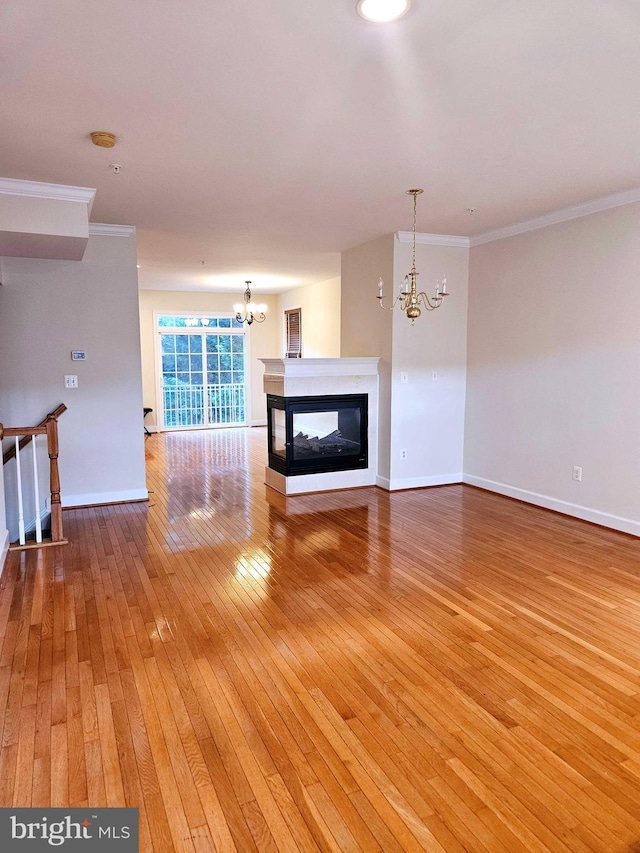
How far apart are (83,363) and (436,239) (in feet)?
12.2

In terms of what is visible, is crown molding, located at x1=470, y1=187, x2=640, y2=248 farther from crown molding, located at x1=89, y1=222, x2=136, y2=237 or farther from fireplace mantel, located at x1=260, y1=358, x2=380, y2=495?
crown molding, located at x1=89, y1=222, x2=136, y2=237

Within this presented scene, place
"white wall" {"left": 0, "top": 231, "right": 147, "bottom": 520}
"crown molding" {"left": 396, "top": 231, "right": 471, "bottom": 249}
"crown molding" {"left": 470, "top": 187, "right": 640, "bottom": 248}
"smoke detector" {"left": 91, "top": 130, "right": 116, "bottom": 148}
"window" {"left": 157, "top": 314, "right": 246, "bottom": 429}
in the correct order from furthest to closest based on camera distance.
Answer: "window" {"left": 157, "top": 314, "right": 246, "bottom": 429}
"crown molding" {"left": 396, "top": 231, "right": 471, "bottom": 249}
"white wall" {"left": 0, "top": 231, "right": 147, "bottom": 520}
"crown molding" {"left": 470, "top": 187, "right": 640, "bottom": 248}
"smoke detector" {"left": 91, "top": 130, "right": 116, "bottom": 148}

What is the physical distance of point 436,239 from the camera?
561cm

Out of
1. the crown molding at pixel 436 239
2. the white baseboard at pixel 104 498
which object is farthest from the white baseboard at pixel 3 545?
the crown molding at pixel 436 239

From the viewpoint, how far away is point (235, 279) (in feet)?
29.2

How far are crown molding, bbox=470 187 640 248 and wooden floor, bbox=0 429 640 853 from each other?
2638 mm

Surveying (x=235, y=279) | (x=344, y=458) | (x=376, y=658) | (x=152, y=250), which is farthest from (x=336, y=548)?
(x=235, y=279)

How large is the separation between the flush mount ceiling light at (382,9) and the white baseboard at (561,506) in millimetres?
3921

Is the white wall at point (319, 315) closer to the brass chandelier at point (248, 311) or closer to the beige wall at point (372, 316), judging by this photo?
the brass chandelier at point (248, 311)

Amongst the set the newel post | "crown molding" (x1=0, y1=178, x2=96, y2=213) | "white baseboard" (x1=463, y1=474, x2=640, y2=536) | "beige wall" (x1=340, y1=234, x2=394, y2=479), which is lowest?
"white baseboard" (x1=463, y1=474, x2=640, y2=536)

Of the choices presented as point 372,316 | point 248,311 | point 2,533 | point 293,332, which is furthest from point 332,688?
point 293,332

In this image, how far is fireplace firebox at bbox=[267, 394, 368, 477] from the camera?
5.69 metres

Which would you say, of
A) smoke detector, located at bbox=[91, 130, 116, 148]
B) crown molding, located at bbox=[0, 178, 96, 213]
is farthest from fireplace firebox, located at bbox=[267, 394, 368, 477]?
smoke detector, located at bbox=[91, 130, 116, 148]

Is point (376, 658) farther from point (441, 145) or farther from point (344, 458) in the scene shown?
point (344, 458)
